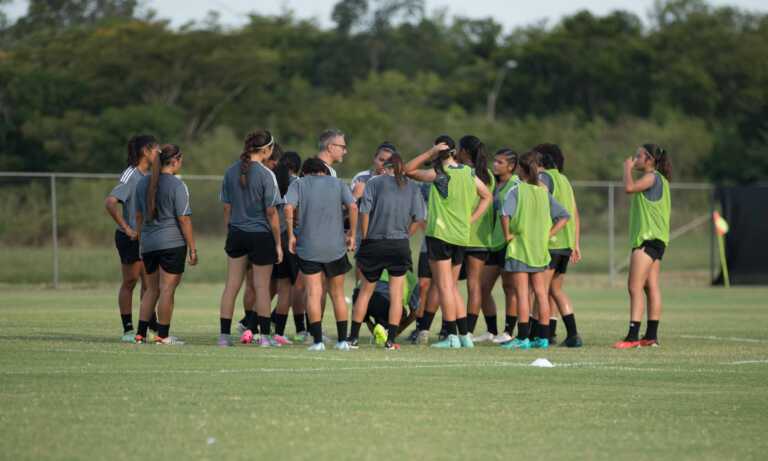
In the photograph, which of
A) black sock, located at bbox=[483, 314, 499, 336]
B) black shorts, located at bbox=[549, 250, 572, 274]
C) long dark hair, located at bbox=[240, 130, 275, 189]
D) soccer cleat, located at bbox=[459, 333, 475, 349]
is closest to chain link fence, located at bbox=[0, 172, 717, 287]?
black sock, located at bbox=[483, 314, 499, 336]

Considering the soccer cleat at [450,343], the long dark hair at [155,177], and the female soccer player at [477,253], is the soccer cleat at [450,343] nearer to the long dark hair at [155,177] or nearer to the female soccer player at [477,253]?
the female soccer player at [477,253]

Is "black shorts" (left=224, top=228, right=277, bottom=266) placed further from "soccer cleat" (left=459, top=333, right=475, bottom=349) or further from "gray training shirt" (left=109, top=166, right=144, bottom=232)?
"soccer cleat" (left=459, top=333, right=475, bottom=349)

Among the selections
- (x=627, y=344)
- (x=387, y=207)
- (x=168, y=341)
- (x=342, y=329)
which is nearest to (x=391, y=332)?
(x=342, y=329)

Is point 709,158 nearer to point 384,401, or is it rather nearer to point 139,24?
point 139,24

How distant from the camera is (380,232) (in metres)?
14.5

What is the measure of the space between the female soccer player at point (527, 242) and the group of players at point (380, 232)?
0.01m

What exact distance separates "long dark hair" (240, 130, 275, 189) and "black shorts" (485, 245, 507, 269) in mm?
2824

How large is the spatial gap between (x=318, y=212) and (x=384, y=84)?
52.4 meters

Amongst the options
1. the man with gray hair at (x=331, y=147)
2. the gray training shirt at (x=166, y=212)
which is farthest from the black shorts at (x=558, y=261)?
the gray training shirt at (x=166, y=212)

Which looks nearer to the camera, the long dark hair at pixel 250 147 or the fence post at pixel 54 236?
the long dark hair at pixel 250 147

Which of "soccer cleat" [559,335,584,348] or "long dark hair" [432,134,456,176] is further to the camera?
"soccer cleat" [559,335,584,348]

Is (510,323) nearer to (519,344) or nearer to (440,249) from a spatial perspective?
(519,344)

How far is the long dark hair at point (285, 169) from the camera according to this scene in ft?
51.3

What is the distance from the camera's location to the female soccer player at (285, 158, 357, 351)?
14.1 m
